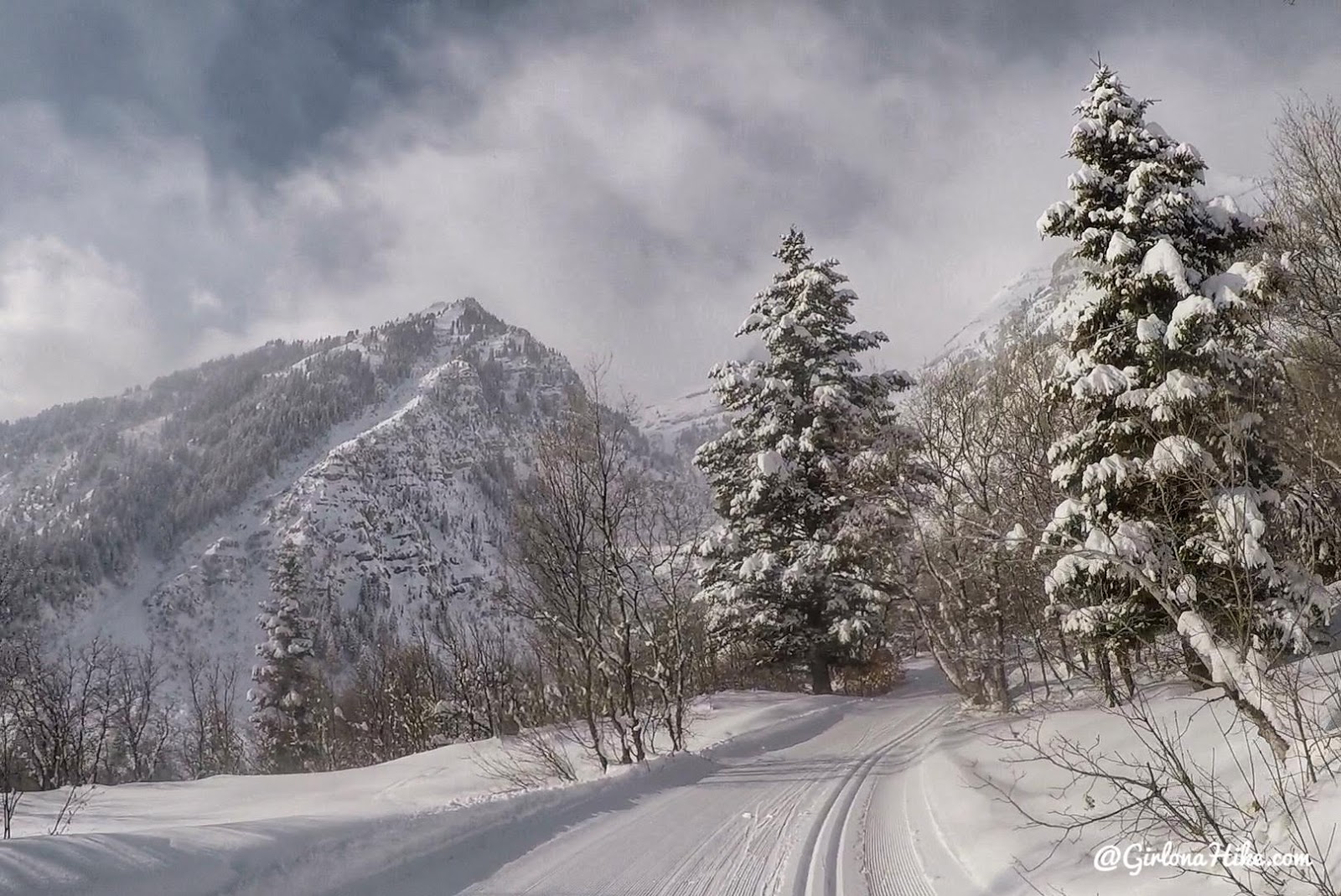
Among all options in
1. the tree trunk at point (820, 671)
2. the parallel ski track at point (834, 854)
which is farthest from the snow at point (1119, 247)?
A: the tree trunk at point (820, 671)

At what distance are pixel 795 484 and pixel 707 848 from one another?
58.3 ft

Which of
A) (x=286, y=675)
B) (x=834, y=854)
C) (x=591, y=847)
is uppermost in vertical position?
(x=286, y=675)

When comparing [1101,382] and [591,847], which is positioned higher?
[1101,382]

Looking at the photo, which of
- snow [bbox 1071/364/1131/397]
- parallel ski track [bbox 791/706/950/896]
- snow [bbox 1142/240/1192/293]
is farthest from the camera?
snow [bbox 1071/364/1131/397]

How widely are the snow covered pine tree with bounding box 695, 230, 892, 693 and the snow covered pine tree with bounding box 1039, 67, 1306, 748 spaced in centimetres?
1111

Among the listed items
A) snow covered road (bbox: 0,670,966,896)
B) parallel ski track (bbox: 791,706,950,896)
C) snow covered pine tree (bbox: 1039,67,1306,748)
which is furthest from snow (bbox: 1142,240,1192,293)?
parallel ski track (bbox: 791,706,950,896)

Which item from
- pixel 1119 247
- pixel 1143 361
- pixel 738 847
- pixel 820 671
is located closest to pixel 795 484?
pixel 820 671

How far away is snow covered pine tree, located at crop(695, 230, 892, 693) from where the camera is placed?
75.6 ft

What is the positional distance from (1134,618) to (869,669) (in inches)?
688

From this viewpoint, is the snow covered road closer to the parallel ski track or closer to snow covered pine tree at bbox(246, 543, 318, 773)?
the parallel ski track

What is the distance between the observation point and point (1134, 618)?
10.4m

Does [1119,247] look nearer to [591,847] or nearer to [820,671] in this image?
[591,847]

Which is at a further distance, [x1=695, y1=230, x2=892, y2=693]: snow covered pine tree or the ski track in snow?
[x1=695, y1=230, x2=892, y2=693]: snow covered pine tree

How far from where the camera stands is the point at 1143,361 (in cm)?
1095
